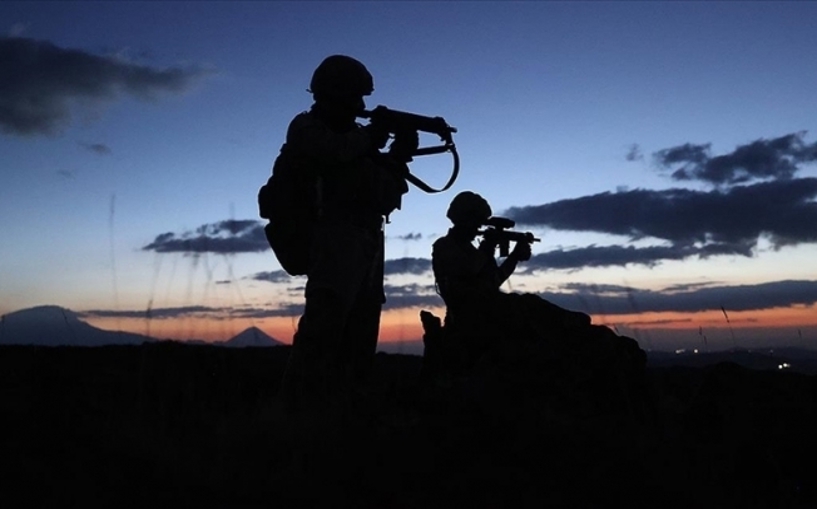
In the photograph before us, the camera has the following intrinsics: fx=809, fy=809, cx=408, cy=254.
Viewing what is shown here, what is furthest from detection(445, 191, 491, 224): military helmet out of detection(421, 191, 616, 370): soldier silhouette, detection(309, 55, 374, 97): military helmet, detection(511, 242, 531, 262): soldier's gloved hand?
detection(309, 55, 374, 97): military helmet

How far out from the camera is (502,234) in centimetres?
1079

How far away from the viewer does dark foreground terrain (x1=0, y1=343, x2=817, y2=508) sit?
11.1 feet

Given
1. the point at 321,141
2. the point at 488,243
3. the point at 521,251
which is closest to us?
the point at 321,141

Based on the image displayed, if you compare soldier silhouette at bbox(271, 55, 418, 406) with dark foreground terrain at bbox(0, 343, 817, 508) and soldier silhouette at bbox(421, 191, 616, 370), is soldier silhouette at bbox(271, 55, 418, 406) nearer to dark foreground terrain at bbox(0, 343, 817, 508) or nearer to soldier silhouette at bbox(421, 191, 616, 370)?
dark foreground terrain at bbox(0, 343, 817, 508)

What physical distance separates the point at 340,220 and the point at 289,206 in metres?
0.41

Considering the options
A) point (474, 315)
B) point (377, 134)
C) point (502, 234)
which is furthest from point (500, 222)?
point (377, 134)

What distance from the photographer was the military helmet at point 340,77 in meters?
5.72

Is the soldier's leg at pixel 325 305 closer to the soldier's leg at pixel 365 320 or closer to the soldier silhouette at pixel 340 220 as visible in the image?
the soldier silhouette at pixel 340 220

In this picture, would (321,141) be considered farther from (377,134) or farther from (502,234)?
(502,234)

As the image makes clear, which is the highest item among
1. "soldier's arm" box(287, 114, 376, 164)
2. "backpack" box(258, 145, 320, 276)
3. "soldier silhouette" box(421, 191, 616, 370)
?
"soldier's arm" box(287, 114, 376, 164)

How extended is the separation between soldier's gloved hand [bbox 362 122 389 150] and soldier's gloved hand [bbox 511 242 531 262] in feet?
17.4

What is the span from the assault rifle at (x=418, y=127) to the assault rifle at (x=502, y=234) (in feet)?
13.3

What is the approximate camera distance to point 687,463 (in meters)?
4.38

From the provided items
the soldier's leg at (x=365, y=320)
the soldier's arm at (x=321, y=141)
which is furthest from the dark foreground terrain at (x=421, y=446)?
the soldier's arm at (x=321, y=141)
